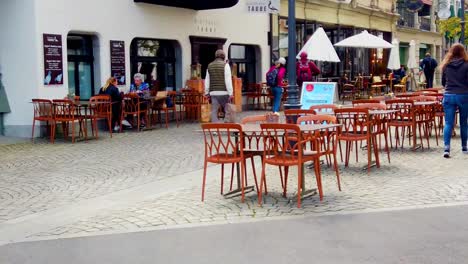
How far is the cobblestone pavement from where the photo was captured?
6.87 meters

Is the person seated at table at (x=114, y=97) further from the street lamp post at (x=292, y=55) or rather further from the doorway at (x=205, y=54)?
the doorway at (x=205, y=54)

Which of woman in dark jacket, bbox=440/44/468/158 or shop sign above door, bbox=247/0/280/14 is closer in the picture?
woman in dark jacket, bbox=440/44/468/158

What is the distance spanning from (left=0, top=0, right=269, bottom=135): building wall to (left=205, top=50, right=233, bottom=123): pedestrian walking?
3.34 meters

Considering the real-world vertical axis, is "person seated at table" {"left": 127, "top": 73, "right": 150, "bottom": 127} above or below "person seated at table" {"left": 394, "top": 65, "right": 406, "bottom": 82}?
below

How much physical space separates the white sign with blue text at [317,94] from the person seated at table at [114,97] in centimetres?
450

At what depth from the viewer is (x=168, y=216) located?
6875 millimetres

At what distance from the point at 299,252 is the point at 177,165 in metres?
5.25

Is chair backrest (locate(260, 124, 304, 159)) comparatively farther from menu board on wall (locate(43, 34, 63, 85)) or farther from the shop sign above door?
the shop sign above door

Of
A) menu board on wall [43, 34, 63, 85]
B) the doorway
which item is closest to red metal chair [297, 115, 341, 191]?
menu board on wall [43, 34, 63, 85]

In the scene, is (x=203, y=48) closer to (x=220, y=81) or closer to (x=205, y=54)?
(x=205, y=54)

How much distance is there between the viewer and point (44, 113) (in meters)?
14.2

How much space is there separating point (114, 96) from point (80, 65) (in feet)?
5.04

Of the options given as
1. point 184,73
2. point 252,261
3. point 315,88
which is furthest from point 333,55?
point 252,261

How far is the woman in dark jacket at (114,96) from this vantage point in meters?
15.3
